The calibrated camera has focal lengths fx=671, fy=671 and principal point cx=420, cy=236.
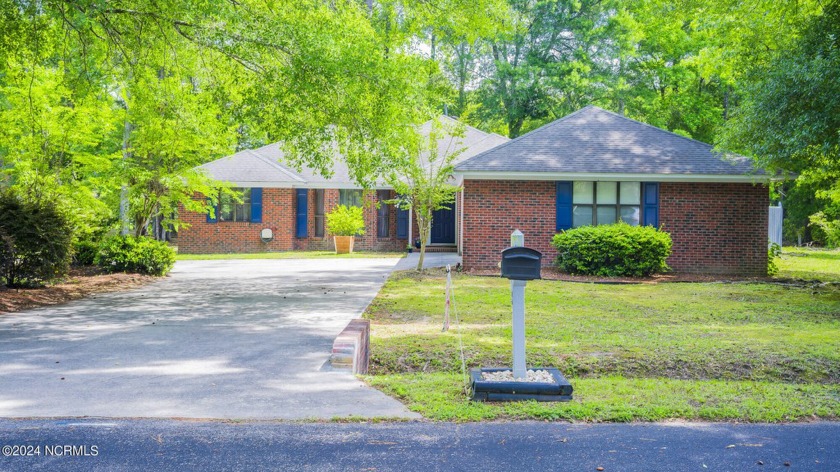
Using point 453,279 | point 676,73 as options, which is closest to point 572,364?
point 453,279

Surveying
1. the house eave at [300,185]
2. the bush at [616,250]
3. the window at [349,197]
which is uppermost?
the house eave at [300,185]

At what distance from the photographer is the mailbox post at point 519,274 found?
5.34m

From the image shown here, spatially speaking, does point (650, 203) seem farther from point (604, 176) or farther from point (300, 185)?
point (300, 185)

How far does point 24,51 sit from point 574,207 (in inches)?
496

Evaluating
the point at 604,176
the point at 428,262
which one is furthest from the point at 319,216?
the point at 604,176

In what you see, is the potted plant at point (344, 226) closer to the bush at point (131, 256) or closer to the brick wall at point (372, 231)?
the brick wall at point (372, 231)

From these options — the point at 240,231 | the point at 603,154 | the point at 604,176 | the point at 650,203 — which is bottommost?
the point at 240,231

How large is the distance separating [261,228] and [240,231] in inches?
32.6

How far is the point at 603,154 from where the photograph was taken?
17547 millimetres

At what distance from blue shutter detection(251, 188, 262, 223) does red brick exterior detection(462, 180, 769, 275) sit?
11313 millimetres

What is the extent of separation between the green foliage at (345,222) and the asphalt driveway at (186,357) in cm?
1149

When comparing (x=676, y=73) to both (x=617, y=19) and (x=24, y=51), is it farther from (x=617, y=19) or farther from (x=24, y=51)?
(x=24, y=51)

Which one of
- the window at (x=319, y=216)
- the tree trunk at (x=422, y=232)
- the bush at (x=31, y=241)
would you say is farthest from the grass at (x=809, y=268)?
the bush at (x=31, y=241)

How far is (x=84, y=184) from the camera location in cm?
1534
